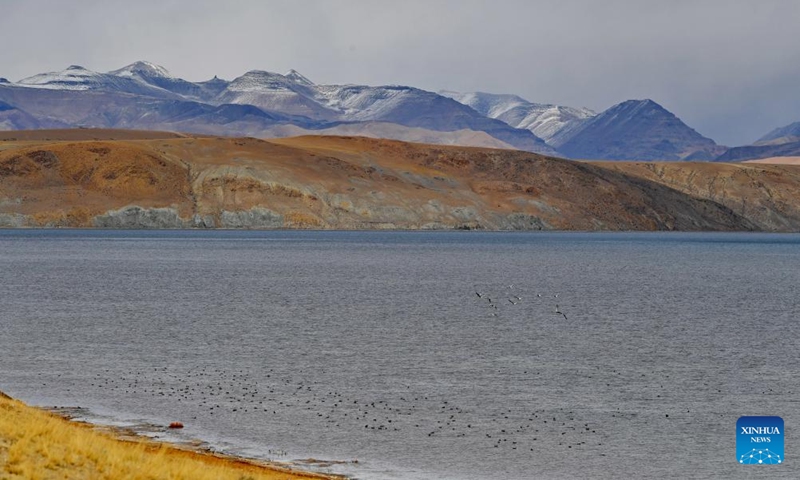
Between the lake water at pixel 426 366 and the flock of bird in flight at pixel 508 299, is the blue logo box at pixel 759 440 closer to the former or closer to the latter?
the lake water at pixel 426 366

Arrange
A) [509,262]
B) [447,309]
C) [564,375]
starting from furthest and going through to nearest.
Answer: [509,262], [447,309], [564,375]

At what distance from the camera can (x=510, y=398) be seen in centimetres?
3647

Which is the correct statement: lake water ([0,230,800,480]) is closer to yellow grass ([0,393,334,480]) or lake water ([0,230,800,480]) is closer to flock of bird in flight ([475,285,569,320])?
flock of bird in flight ([475,285,569,320])

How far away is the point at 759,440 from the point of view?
822 inches

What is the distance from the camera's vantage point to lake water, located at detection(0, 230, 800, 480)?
29484 mm

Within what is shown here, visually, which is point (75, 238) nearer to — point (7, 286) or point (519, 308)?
point (7, 286)

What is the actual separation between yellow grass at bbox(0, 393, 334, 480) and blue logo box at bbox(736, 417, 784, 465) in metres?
10.2

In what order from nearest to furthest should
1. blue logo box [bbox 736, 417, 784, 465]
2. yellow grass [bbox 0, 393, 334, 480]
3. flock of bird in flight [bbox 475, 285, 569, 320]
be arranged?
yellow grass [bbox 0, 393, 334, 480]
blue logo box [bbox 736, 417, 784, 465]
flock of bird in flight [bbox 475, 285, 569, 320]

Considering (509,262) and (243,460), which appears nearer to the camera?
(243,460)

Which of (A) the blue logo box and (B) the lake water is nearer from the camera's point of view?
(A) the blue logo box

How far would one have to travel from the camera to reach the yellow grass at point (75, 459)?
1989cm

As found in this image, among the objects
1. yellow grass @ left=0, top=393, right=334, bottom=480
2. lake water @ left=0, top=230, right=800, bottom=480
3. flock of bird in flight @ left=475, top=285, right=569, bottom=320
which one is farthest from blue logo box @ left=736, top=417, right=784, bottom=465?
flock of bird in flight @ left=475, top=285, right=569, bottom=320

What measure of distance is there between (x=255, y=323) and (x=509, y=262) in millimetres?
75002

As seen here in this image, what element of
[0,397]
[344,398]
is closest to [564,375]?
[344,398]
